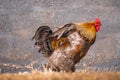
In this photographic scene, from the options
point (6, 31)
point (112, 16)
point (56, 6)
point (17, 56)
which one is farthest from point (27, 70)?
point (112, 16)

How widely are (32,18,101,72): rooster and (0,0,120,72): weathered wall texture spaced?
1.07 feet

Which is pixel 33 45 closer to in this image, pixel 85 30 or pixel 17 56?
pixel 17 56

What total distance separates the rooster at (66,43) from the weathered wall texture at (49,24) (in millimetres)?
325

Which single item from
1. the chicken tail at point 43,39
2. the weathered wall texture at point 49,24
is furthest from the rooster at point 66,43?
the weathered wall texture at point 49,24

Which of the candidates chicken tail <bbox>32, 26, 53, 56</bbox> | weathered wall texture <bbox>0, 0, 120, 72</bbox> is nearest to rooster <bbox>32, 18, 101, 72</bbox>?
chicken tail <bbox>32, 26, 53, 56</bbox>

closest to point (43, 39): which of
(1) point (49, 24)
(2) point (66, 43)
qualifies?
(2) point (66, 43)

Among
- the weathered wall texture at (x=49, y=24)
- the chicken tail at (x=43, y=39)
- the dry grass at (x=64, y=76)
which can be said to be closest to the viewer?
the dry grass at (x=64, y=76)

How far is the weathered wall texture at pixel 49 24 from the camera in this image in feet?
12.1

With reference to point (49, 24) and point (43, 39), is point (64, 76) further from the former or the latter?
point (49, 24)

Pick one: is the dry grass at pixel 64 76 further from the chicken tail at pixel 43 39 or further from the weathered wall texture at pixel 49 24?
the weathered wall texture at pixel 49 24

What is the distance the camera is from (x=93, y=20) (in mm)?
3701

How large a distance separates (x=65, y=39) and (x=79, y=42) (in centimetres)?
15

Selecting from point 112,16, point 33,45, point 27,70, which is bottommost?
point 27,70

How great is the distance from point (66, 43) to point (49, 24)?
524mm
